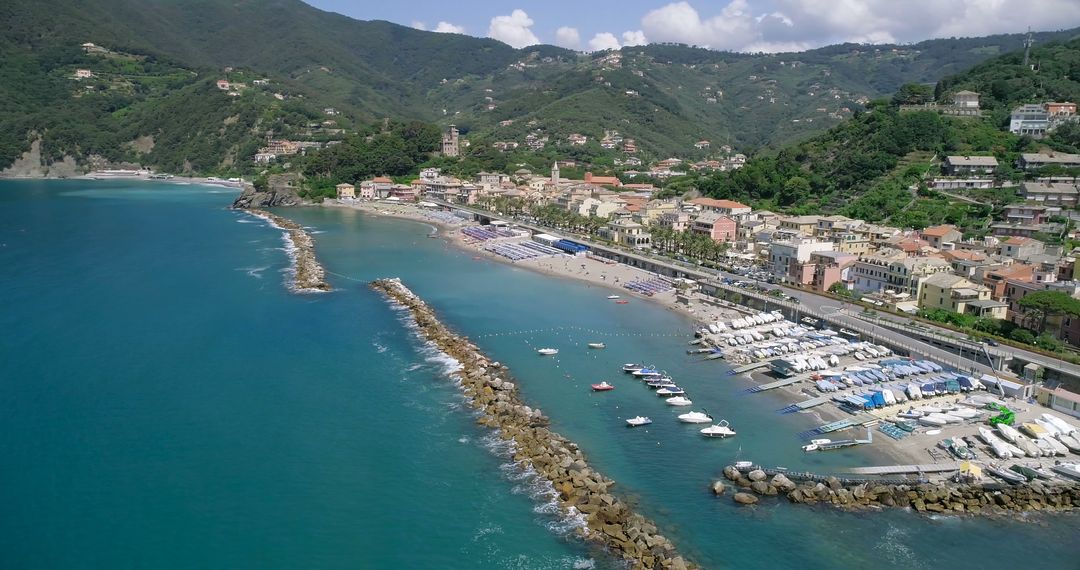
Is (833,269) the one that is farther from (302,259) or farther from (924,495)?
(302,259)

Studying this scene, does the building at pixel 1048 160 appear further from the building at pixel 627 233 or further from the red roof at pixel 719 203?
the building at pixel 627 233

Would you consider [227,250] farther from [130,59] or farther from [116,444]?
[130,59]

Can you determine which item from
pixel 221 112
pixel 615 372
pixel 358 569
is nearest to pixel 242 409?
pixel 358 569

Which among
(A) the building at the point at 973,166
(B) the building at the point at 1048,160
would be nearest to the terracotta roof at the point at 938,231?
(A) the building at the point at 973,166

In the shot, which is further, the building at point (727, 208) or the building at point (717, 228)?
the building at point (727, 208)

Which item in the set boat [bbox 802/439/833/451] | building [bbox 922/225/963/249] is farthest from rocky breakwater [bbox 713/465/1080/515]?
building [bbox 922/225/963/249]
